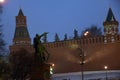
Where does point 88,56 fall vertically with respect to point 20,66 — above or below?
above

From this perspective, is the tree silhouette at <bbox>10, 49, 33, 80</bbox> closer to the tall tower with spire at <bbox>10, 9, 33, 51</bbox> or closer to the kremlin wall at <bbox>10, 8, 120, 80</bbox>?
the kremlin wall at <bbox>10, 8, 120, 80</bbox>

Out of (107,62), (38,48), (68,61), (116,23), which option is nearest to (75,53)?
(68,61)

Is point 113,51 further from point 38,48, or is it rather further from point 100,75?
point 38,48

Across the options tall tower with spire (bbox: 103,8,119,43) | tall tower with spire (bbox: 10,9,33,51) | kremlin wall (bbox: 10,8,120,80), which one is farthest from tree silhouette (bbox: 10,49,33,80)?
tall tower with spire (bbox: 10,9,33,51)

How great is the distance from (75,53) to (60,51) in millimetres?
2728

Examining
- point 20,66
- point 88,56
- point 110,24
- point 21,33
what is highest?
point 110,24

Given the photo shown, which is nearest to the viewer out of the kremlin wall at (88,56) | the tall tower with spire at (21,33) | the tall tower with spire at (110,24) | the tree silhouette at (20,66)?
the tree silhouette at (20,66)

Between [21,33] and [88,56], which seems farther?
[21,33]

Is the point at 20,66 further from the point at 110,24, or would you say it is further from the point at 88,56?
the point at 110,24

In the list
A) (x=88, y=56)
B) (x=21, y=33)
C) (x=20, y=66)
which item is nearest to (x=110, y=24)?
(x=88, y=56)

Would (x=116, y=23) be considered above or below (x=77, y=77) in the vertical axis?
above

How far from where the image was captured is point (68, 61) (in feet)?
181

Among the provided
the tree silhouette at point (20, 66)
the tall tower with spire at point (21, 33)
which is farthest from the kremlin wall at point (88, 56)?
the tree silhouette at point (20, 66)

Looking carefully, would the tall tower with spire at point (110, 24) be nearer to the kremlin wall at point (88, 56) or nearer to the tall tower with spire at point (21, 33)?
the kremlin wall at point (88, 56)
